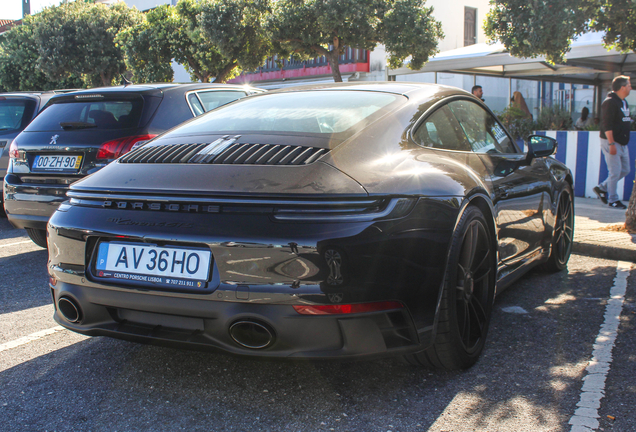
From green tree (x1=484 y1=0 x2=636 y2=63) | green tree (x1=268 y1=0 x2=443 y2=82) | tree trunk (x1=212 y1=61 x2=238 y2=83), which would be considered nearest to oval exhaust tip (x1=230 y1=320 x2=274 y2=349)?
green tree (x1=484 y1=0 x2=636 y2=63)

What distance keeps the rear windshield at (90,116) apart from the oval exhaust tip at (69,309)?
8.34ft

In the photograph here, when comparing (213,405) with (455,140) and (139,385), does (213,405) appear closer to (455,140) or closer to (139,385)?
(139,385)

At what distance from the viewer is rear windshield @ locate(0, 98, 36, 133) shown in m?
7.54

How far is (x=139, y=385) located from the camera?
2729mm

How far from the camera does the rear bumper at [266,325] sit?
2195 mm

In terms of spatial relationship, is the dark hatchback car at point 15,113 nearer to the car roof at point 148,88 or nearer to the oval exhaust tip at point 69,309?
the car roof at point 148,88

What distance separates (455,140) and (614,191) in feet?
21.0

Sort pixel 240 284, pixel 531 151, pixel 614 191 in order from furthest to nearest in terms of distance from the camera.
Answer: pixel 614 191, pixel 531 151, pixel 240 284

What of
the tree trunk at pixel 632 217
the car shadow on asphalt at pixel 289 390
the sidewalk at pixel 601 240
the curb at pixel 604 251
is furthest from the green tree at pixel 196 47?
the car shadow on asphalt at pixel 289 390

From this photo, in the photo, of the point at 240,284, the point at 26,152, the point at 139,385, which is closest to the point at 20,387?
the point at 139,385

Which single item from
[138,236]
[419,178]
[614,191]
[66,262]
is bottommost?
[614,191]

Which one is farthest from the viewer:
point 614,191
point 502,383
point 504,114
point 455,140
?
point 504,114

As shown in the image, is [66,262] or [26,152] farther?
[26,152]

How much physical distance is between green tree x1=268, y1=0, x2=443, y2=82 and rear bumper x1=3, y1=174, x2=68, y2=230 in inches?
452
